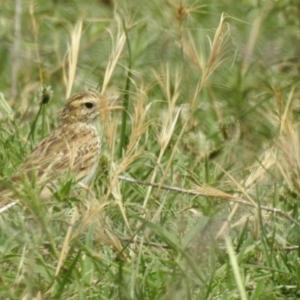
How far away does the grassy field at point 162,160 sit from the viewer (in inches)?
223

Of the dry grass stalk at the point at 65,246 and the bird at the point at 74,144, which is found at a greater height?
the dry grass stalk at the point at 65,246

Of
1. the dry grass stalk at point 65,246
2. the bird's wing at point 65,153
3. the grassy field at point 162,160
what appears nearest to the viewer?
the dry grass stalk at point 65,246

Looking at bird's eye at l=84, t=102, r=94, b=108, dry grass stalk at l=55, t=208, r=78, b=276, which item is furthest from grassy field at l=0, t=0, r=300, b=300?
bird's eye at l=84, t=102, r=94, b=108

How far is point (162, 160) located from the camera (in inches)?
302

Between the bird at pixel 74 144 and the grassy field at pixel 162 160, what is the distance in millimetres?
101

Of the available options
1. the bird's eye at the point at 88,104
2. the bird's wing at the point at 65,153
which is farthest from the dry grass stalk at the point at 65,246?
the bird's eye at the point at 88,104

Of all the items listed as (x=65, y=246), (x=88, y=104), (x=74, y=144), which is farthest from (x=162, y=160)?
(x=65, y=246)

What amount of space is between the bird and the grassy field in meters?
0.10

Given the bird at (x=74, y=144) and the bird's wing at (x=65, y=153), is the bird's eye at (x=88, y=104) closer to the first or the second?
the bird at (x=74, y=144)

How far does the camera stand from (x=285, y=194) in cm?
693

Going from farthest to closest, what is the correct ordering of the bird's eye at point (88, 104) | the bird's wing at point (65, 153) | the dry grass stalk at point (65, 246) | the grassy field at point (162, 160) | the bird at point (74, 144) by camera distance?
the bird's eye at point (88, 104) → the bird's wing at point (65, 153) → the bird at point (74, 144) → the grassy field at point (162, 160) → the dry grass stalk at point (65, 246)

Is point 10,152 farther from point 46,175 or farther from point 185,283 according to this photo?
point 185,283

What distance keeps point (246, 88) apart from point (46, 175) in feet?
6.44

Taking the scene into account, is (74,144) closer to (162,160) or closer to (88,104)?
(88,104)
